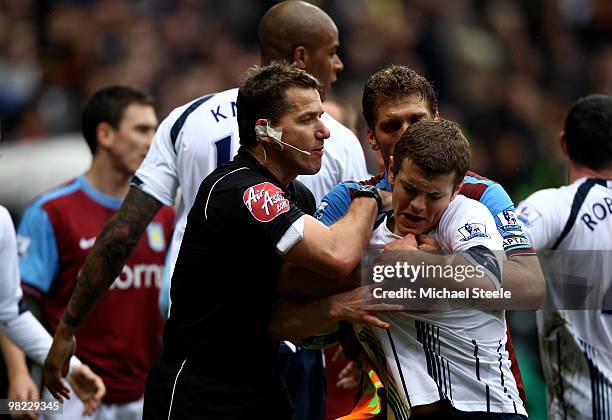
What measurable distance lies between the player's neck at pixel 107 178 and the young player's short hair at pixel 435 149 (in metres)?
3.44

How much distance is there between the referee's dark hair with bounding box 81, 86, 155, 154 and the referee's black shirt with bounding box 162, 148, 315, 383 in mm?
2963

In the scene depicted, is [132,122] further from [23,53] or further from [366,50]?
[366,50]

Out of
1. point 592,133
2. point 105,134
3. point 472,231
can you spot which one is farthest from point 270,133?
point 105,134

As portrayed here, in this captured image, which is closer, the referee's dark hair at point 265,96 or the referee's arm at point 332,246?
the referee's arm at point 332,246

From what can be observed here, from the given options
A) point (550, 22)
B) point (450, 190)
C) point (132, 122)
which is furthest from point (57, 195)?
point (550, 22)

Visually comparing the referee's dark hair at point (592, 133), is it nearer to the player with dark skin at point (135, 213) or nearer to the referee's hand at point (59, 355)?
the player with dark skin at point (135, 213)

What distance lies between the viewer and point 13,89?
416 inches

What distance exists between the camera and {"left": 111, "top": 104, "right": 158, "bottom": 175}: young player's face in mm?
6914

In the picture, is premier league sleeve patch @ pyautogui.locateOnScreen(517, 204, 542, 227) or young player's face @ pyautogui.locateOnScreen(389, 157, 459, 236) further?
premier league sleeve patch @ pyautogui.locateOnScreen(517, 204, 542, 227)

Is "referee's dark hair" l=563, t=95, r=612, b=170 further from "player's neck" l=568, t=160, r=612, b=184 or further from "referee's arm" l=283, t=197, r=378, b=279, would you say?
"referee's arm" l=283, t=197, r=378, b=279

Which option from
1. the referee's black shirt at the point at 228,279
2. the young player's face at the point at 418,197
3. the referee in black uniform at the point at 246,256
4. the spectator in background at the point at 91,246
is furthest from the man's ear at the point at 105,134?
the young player's face at the point at 418,197

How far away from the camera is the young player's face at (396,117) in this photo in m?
4.20

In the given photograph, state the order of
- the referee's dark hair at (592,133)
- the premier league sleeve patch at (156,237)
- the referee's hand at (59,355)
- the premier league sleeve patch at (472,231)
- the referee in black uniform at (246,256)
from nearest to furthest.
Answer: the premier league sleeve patch at (472,231)
the referee in black uniform at (246,256)
the referee's hand at (59,355)
the referee's dark hair at (592,133)
the premier league sleeve patch at (156,237)

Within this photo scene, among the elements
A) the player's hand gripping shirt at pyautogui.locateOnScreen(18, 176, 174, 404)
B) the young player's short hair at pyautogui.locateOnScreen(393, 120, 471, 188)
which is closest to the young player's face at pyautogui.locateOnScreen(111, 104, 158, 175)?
the player's hand gripping shirt at pyautogui.locateOnScreen(18, 176, 174, 404)
